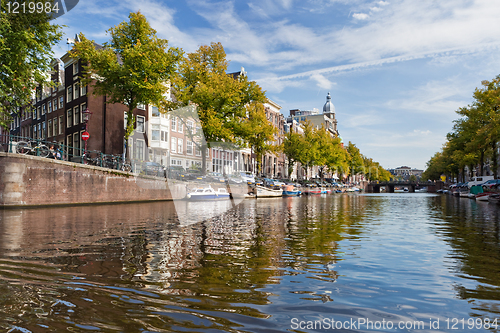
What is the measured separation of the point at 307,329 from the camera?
14.3 feet

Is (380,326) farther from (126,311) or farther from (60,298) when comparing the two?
(60,298)

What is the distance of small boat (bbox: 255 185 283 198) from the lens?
4834 cm

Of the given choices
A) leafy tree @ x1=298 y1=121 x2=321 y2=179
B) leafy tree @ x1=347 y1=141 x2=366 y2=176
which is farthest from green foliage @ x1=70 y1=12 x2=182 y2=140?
leafy tree @ x1=347 y1=141 x2=366 y2=176

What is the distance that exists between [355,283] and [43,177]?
25.0m

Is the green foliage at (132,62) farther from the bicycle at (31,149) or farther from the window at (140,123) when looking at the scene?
the window at (140,123)

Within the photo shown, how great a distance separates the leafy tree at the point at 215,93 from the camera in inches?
1528

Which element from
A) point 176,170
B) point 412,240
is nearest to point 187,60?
point 176,170

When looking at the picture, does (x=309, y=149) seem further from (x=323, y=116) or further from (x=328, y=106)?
(x=328, y=106)

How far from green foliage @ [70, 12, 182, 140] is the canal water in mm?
23497

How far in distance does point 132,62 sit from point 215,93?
31.1 feet

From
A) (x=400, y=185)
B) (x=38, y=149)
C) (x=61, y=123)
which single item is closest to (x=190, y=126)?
(x=38, y=149)

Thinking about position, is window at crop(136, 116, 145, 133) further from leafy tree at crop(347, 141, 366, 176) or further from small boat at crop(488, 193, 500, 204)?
leafy tree at crop(347, 141, 366, 176)

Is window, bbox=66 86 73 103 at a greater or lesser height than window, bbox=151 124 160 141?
greater

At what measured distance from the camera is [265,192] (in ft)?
165
